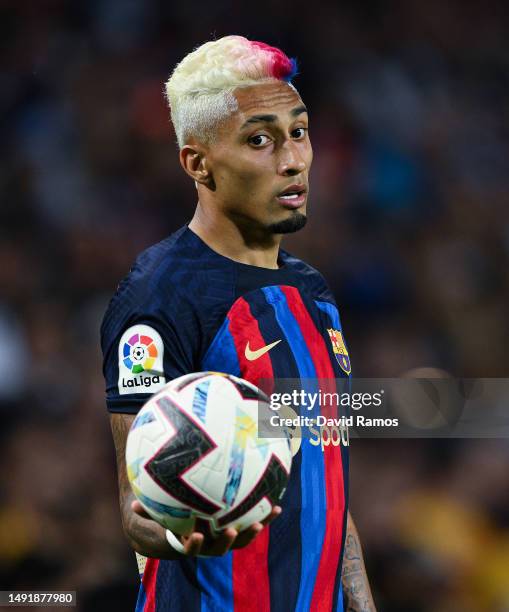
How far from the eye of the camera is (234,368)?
316cm

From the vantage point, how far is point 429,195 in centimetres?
750

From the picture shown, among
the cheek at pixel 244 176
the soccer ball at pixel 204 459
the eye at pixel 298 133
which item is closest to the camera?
the soccer ball at pixel 204 459

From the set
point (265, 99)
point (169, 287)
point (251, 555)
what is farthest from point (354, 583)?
point (265, 99)

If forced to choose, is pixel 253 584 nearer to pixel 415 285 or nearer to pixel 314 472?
pixel 314 472

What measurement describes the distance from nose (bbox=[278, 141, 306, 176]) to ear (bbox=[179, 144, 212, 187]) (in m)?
0.24

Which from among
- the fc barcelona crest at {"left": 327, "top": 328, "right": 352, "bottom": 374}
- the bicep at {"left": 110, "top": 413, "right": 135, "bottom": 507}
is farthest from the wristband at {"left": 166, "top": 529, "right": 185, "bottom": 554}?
the fc barcelona crest at {"left": 327, "top": 328, "right": 352, "bottom": 374}

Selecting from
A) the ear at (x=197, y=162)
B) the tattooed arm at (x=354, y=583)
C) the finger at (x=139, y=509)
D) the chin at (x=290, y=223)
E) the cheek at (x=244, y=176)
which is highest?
the ear at (x=197, y=162)

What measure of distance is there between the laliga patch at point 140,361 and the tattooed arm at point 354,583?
1.01m

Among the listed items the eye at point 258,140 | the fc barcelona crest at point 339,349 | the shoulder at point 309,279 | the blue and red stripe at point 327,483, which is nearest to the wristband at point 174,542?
the blue and red stripe at point 327,483

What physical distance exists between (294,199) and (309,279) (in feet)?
1.32

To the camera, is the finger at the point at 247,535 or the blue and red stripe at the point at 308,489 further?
the blue and red stripe at the point at 308,489

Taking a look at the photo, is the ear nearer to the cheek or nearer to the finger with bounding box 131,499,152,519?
the cheek

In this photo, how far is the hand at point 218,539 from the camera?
2656 mm

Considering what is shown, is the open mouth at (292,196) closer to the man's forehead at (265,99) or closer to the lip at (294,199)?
the lip at (294,199)
